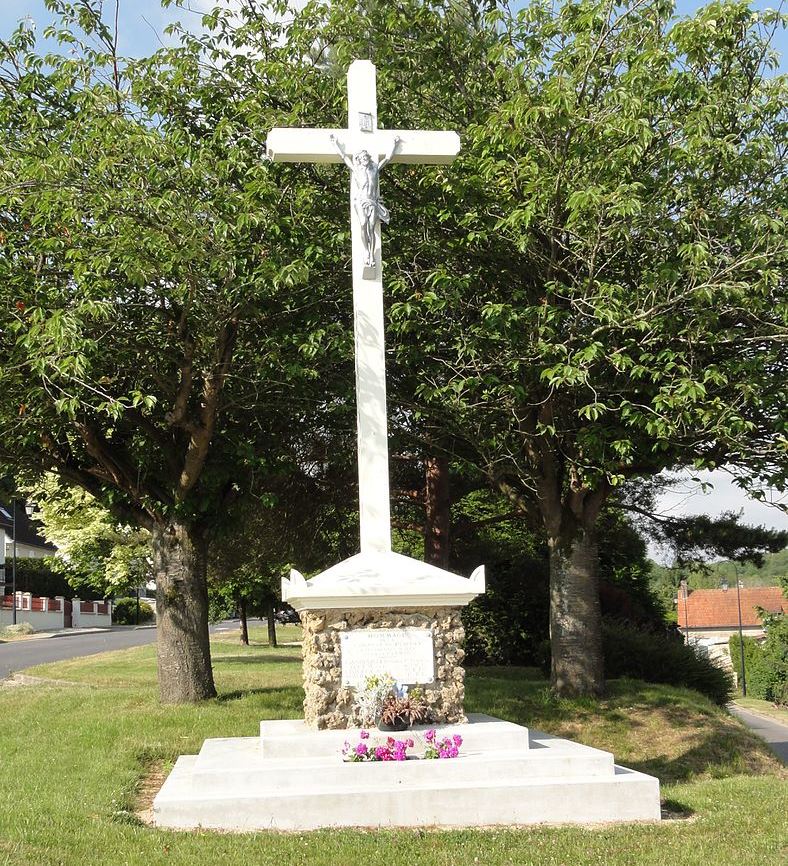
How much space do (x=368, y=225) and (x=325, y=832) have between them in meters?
5.63

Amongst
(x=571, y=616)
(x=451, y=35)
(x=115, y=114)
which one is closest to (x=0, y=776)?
(x=115, y=114)

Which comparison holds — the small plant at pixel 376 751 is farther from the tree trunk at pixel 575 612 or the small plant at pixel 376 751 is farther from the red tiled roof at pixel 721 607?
the red tiled roof at pixel 721 607

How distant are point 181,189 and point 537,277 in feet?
15.7

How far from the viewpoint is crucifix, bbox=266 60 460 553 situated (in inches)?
379

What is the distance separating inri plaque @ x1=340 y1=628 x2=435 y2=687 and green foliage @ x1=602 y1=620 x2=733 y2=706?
10.2 m

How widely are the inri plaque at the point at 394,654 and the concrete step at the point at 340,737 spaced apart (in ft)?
1.52

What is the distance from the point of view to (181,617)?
48.8 ft

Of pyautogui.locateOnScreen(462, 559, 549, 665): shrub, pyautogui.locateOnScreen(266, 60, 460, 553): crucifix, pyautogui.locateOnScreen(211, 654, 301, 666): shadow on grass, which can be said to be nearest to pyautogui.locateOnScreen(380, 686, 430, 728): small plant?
pyautogui.locateOnScreen(266, 60, 460, 553): crucifix

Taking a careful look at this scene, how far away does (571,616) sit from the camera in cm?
1522

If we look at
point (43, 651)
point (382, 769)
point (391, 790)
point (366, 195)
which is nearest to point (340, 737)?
point (382, 769)

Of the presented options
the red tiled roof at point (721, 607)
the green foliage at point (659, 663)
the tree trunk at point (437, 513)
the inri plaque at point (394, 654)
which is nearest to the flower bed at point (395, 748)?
the inri plaque at point (394, 654)

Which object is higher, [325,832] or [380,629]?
[380,629]

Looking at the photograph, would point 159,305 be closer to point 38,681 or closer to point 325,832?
point 325,832

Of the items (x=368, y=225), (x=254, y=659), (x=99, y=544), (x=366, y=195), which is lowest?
(x=254, y=659)
